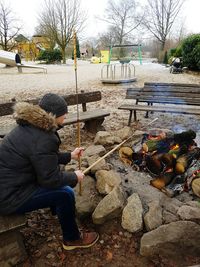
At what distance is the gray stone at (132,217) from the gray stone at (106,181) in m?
0.33

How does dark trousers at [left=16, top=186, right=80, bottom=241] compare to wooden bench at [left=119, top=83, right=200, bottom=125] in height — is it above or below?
below

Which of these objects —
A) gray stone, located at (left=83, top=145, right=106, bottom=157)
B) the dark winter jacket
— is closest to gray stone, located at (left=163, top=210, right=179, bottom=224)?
the dark winter jacket

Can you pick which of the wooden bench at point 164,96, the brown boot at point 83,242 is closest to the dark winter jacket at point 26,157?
the brown boot at point 83,242

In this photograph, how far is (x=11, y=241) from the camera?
228cm

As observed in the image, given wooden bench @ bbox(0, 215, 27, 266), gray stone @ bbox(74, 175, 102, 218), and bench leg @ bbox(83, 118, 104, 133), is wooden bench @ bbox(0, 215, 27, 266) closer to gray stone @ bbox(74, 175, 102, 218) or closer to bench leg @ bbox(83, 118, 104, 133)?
gray stone @ bbox(74, 175, 102, 218)

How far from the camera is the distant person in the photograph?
79.3 inches

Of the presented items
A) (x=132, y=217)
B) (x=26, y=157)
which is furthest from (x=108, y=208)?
(x=26, y=157)

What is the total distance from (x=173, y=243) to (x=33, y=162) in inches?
57.9

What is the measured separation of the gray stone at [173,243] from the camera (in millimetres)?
2346

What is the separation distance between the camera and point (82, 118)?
5.02m

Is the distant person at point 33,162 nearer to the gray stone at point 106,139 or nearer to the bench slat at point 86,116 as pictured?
the gray stone at point 106,139

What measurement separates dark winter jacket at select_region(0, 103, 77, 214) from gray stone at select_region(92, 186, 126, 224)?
762 mm

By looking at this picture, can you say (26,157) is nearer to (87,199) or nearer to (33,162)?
(33,162)

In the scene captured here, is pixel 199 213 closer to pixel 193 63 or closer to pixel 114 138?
pixel 114 138
